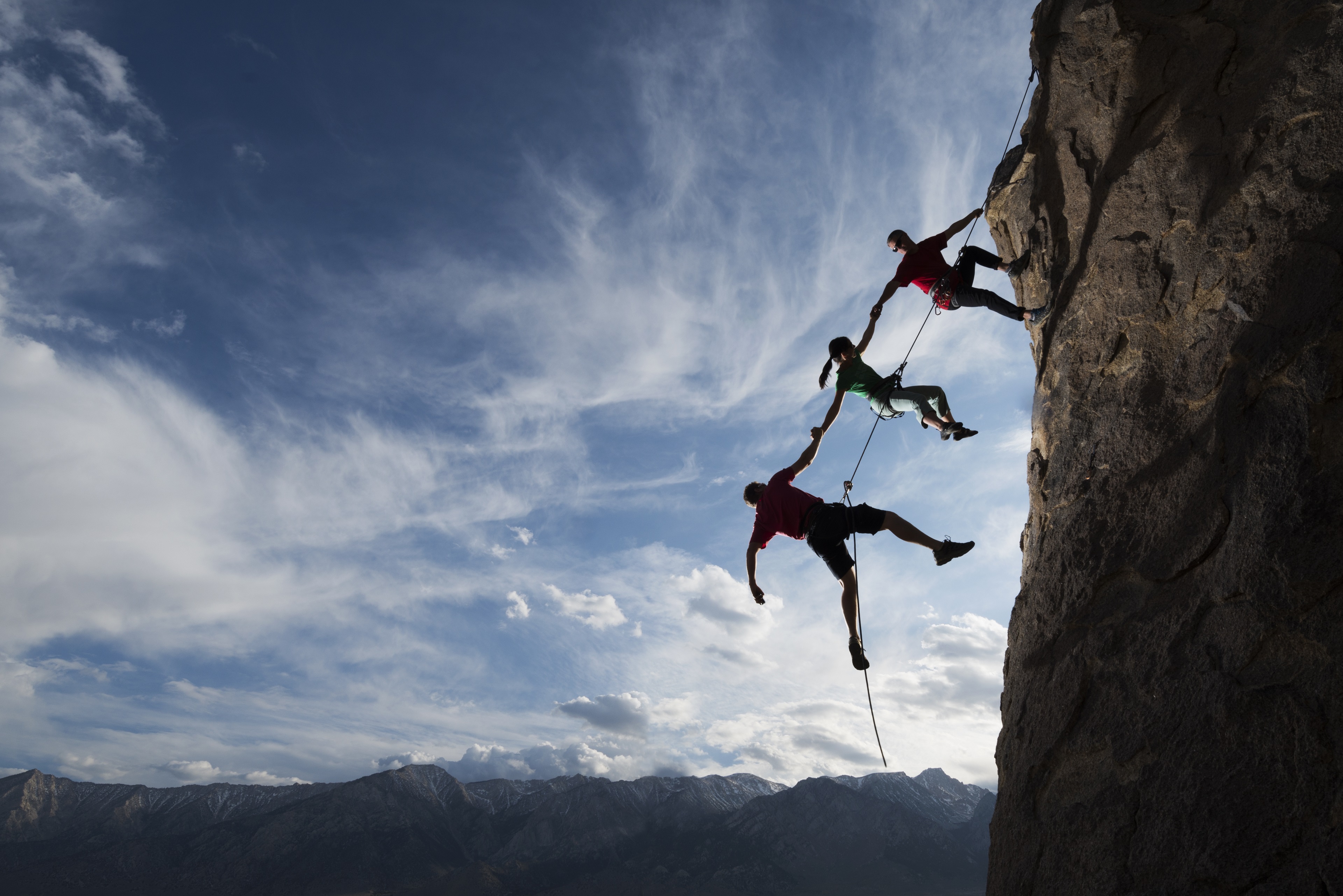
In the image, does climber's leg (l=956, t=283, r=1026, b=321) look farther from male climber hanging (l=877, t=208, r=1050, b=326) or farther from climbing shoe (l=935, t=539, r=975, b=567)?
climbing shoe (l=935, t=539, r=975, b=567)

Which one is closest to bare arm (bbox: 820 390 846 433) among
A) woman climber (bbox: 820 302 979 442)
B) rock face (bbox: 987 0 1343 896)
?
→ woman climber (bbox: 820 302 979 442)

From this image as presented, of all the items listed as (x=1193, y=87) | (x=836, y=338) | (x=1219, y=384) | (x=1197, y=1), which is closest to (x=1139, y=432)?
(x=1219, y=384)

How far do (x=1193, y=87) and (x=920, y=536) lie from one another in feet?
15.3

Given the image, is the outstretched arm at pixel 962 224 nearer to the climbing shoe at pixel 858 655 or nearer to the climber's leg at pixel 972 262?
the climber's leg at pixel 972 262

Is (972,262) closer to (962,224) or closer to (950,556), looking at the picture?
(962,224)

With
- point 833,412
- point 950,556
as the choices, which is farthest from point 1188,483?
point 833,412

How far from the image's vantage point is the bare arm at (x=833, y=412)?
9023mm

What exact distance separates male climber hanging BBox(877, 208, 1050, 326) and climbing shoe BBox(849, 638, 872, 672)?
4.11 metres

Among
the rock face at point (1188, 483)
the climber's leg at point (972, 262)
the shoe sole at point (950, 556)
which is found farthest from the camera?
the climber's leg at point (972, 262)

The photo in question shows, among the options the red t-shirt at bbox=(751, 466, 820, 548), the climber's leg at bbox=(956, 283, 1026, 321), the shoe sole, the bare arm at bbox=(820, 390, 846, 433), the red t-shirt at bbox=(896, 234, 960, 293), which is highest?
the red t-shirt at bbox=(896, 234, 960, 293)

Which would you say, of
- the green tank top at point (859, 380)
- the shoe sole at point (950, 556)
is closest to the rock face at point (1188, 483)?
the shoe sole at point (950, 556)

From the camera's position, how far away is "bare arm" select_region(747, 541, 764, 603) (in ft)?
30.2

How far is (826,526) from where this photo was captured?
8344 millimetres

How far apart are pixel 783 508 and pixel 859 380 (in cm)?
213
